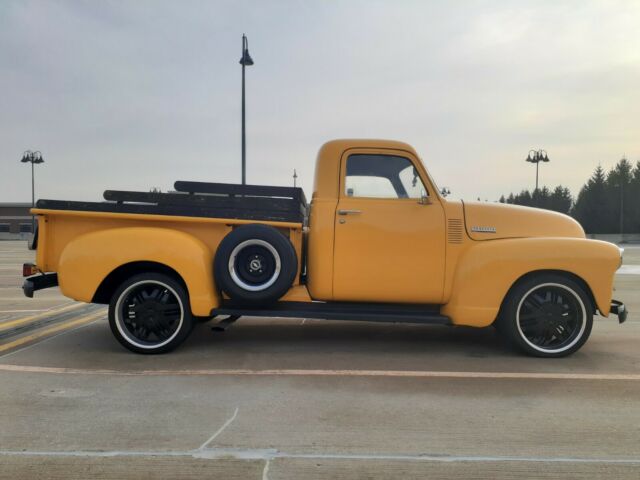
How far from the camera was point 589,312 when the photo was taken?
478 cm

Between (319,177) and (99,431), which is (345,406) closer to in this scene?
(99,431)

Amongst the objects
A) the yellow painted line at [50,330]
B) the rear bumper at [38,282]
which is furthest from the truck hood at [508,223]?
the yellow painted line at [50,330]

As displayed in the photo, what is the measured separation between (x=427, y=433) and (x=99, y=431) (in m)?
2.16

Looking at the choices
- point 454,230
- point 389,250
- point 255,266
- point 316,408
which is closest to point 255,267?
point 255,266

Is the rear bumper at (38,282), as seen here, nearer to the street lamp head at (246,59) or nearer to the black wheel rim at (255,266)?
the black wheel rim at (255,266)

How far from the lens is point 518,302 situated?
478cm

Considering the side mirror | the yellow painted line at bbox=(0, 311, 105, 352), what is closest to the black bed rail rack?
the side mirror

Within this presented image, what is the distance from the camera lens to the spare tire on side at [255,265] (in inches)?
188

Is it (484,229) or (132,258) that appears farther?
(484,229)

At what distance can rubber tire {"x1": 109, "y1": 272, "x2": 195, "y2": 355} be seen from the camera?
4.82 meters

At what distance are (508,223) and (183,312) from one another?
3545 mm

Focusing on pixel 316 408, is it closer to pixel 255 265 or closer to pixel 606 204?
pixel 255 265

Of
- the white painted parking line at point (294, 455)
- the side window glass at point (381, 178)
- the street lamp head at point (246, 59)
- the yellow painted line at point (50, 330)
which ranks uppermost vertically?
the street lamp head at point (246, 59)

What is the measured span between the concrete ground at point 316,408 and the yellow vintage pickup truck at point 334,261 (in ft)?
1.48
